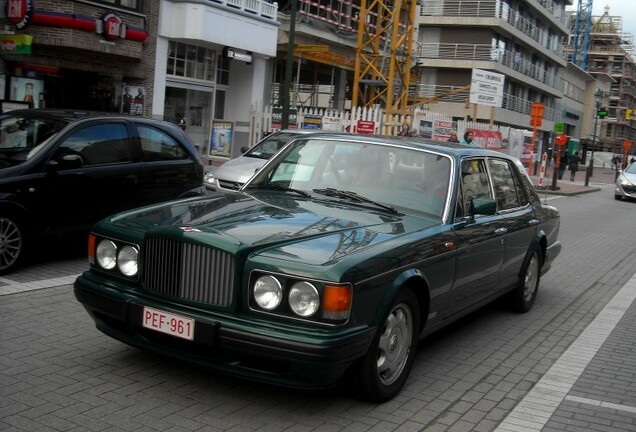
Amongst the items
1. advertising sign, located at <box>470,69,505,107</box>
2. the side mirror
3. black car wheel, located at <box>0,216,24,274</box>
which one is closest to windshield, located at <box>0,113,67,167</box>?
black car wheel, located at <box>0,216,24,274</box>

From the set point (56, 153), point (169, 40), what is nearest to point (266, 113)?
point (169, 40)

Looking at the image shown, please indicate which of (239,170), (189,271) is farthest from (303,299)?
(239,170)

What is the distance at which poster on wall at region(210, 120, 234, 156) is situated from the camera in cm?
2047

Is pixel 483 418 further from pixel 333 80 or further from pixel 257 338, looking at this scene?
Result: pixel 333 80

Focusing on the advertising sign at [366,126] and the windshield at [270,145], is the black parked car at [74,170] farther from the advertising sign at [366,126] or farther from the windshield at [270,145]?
the advertising sign at [366,126]

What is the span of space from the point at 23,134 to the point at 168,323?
464 cm

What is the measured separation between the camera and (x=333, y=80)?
114 feet

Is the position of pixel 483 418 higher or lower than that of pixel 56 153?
lower

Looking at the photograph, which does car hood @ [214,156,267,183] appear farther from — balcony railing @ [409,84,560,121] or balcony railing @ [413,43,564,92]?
balcony railing @ [413,43,564,92]

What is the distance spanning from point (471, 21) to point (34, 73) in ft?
130

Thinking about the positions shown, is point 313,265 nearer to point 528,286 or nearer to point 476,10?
point 528,286

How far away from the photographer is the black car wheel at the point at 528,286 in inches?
295

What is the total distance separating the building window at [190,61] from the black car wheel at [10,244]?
1685 centimetres

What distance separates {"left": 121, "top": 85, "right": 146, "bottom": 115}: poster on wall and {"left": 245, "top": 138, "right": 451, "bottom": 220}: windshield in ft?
54.7
